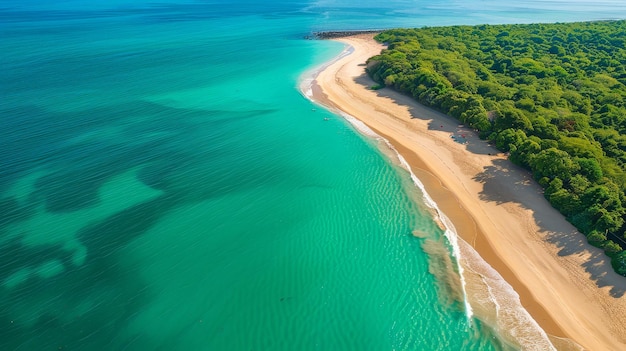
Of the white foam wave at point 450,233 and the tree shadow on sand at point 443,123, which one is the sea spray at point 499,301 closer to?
the white foam wave at point 450,233

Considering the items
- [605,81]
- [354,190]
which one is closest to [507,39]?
[605,81]

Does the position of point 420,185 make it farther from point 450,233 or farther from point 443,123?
point 443,123

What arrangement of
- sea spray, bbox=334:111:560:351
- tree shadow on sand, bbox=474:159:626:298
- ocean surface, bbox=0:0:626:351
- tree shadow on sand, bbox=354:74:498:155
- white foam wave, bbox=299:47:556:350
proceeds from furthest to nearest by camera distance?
tree shadow on sand, bbox=354:74:498:155 → tree shadow on sand, bbox=474:159:626:298 → ocean surface, bbox=0:0:626:351 → white foam wave, bbox=299:47:556:350 → sea spray, bbox=334:111:560:351

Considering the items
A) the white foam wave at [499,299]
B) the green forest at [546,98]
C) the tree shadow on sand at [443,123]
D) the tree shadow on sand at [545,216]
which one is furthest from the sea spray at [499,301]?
the tree shadow on sand at [443,123]

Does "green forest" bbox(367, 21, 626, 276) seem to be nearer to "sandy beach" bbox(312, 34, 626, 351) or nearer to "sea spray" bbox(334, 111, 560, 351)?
"sandy beach" bbox(312, 34, 626, 351)

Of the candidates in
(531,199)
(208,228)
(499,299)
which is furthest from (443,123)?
(208,228)

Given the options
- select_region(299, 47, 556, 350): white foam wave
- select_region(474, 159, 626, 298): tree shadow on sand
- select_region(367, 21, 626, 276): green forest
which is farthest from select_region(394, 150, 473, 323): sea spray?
select_region(367, 21, 626, 276): green forest
